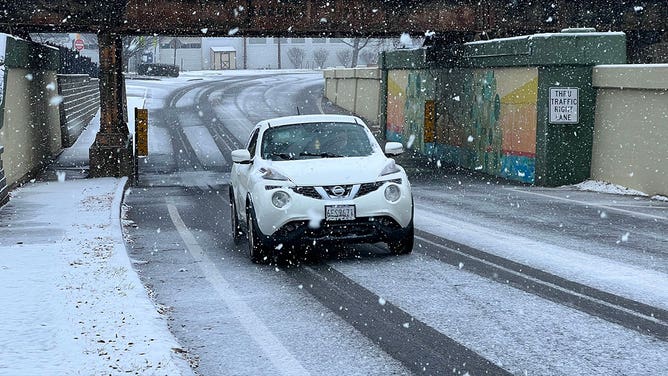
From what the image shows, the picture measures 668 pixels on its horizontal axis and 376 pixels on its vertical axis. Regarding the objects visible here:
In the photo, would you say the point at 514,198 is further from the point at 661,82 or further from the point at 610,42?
the point at 610,42

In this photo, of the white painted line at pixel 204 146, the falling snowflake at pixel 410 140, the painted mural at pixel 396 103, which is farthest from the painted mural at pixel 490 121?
the white painted line at pixel 204 146

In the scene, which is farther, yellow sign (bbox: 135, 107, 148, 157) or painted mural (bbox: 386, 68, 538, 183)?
yellow sign (bbox: 135, 107, 148, 157)

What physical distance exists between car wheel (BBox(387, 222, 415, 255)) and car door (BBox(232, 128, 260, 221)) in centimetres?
188

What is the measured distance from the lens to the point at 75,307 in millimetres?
8320

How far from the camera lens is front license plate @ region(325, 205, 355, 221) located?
10.7 meters

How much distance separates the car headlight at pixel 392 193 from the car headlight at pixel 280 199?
3.72 feet

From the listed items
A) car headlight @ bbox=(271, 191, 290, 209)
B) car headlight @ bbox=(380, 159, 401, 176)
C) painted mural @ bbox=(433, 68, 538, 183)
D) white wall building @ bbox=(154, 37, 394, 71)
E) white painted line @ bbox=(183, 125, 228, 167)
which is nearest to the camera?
car headlight @ bbox=(271, 191, 290, 209)

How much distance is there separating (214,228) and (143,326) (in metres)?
7.87

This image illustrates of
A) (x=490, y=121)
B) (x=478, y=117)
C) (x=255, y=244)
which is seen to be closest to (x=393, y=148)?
(x=255, y=244)

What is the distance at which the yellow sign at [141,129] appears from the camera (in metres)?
27.3

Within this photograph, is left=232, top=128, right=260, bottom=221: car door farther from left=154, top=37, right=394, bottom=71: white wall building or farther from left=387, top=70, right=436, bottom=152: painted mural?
left=154, top=37, right=394, bottom=71: white wall building

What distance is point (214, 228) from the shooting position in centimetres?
1540

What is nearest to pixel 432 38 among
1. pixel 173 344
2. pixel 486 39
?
pixel 486 39

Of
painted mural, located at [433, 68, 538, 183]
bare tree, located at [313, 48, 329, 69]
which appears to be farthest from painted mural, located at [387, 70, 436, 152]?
bare tree, located at [313, 48, 329, 69]
